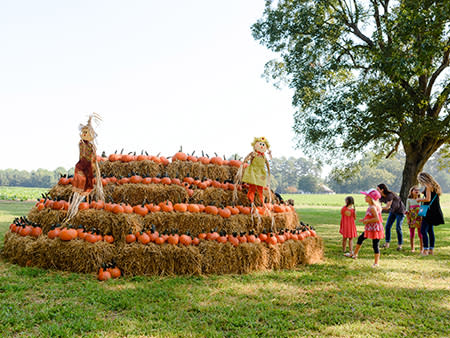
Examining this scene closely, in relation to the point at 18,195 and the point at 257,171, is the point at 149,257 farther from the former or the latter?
the point at 18,195

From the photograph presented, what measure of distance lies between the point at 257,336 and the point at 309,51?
17.3 m

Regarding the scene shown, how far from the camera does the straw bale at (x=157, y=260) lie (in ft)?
17.6

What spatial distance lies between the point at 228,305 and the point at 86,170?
3752 millimetres

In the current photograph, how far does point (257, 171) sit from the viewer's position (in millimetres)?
6684

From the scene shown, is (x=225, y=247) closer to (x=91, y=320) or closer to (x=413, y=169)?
(x=91, y=320)

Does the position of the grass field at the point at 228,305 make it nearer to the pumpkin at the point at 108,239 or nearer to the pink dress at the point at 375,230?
the pumpkin at the point at 108,239

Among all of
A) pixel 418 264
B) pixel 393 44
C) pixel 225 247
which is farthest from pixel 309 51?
pixel 225 247

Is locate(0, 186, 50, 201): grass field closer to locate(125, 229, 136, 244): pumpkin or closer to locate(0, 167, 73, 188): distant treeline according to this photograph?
locate(125, 229, 136, 244): pumpkin

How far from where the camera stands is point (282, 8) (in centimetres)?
1941

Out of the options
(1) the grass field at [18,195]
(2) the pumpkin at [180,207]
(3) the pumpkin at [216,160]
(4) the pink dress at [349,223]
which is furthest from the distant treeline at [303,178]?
(2) the pumpkin at [180,207]

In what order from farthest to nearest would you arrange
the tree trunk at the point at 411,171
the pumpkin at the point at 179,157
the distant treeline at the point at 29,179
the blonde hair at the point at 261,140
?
the distant treeline at the point at 29,179 < the tree trunk at the point at 411,171 < the pumpkin at the point at 179,157 < the blonde hair at the point at 261,140

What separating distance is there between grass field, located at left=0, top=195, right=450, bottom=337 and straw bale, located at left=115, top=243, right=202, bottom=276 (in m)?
0.21

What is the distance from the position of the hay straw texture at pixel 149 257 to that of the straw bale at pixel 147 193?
3.22 ft

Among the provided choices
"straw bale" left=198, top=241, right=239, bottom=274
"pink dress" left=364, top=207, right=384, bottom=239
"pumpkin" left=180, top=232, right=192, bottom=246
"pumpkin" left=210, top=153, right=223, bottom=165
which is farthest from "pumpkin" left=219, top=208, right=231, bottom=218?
"pink dress" left=364, top=207, right=384, bottom=239
